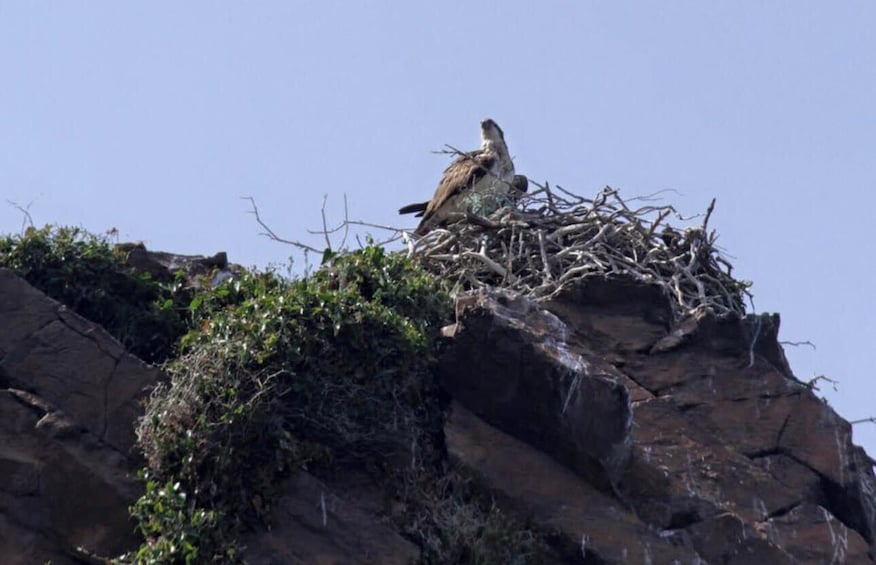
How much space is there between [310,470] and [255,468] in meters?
0.57

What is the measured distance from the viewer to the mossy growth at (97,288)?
1327 centimetres

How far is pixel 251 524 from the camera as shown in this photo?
37.5ft

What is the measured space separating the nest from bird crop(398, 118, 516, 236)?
1.86 feet

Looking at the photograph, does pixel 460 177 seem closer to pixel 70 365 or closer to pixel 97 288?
pixel 97 288

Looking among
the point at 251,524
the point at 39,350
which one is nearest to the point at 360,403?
the point at 251,524

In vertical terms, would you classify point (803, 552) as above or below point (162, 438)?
above

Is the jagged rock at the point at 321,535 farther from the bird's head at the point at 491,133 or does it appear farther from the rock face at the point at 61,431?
the bird's head at the point at 491,133

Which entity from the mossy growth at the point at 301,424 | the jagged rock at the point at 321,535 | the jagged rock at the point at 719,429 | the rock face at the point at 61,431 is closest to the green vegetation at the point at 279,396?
the mossy growth at the point at 301,424

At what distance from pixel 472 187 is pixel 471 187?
0.08 m

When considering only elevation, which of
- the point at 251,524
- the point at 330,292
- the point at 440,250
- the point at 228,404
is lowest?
the point at 251,524

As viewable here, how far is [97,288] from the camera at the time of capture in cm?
1339

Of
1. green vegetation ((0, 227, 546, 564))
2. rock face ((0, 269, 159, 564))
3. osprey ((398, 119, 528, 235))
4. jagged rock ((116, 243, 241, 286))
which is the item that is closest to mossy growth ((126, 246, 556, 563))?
green vegetation ((0, 227, 546, 564))

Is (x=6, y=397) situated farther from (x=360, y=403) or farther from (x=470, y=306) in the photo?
(x=470, y=306)

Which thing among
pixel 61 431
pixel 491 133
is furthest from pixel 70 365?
pixel 491 133
